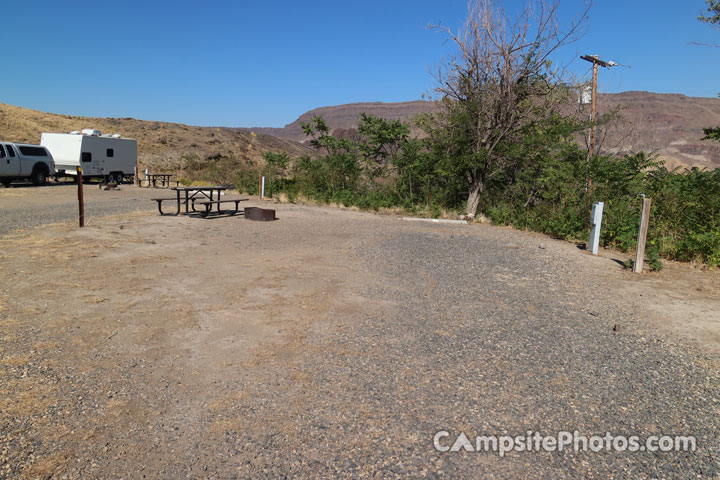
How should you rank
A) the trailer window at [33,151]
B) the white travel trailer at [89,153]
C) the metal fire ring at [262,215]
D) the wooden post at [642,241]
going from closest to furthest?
1. the wooden post at [642,241]
2. the metal fire ring at [262,215]
3. the trailer window at [33,151]
4. the white travel trailer at [89,153]

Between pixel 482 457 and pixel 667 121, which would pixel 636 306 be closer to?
pixel 482 457

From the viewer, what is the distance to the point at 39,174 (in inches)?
787

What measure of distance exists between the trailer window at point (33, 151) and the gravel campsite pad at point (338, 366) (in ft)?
50.4

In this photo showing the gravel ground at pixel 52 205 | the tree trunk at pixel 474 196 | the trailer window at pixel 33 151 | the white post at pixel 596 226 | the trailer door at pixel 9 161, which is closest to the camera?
the white post at pixel 596 226

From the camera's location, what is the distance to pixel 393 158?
1534cm

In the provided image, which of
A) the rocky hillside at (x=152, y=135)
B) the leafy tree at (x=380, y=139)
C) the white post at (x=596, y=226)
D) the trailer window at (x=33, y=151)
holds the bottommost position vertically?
the white post at (x=596, y=226)

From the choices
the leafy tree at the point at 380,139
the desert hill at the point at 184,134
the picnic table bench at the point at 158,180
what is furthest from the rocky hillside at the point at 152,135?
the leafy tree at the point at 380,139

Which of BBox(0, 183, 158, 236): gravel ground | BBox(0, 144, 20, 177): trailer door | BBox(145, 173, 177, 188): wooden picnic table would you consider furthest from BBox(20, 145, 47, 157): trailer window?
BBox(145, 173, 177, 188): wooden picnic table

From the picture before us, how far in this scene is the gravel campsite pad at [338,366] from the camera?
2.54m

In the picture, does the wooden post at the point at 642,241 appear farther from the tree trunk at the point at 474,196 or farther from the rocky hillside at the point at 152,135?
the rocky hillside at the point at 152,135

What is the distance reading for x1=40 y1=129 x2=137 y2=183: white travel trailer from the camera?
71.3 ft

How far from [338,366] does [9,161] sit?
804 inches

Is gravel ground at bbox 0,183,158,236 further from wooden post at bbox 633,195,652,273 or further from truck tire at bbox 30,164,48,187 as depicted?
wooden post at bbox 633,195,652,273

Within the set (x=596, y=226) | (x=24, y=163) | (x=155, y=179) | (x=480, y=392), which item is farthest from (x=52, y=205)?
(x=480, y=392)
